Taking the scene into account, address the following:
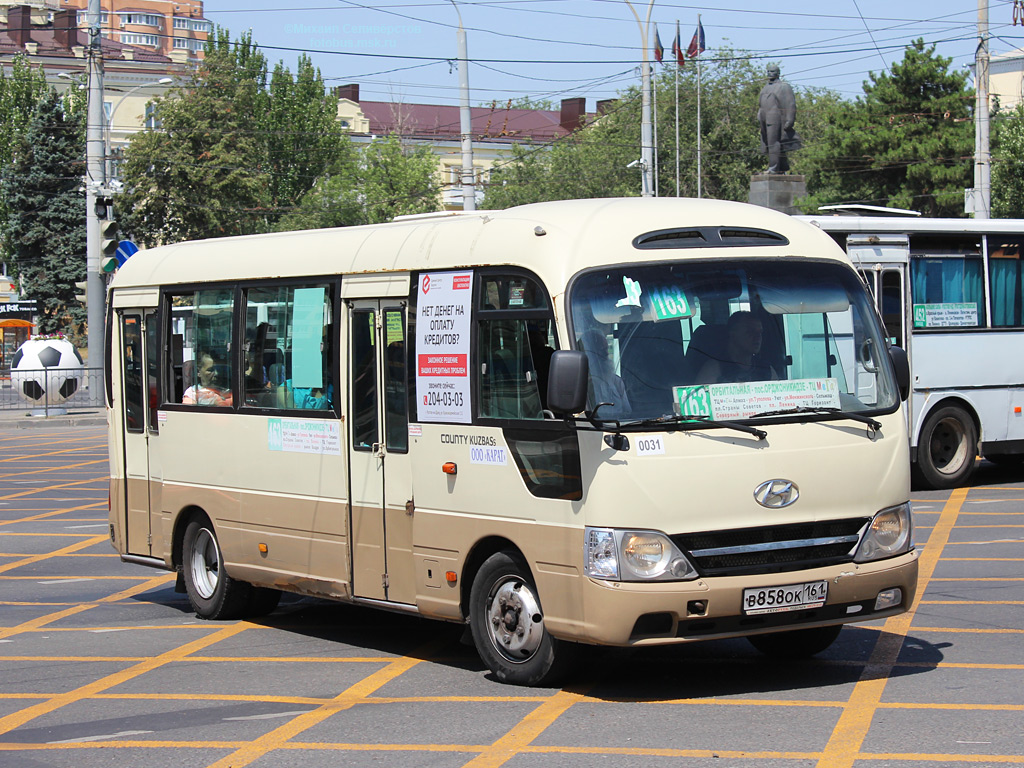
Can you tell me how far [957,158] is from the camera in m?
58.9

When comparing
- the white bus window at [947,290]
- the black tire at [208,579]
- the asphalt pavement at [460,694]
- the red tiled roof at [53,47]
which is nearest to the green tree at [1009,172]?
the white bus window at [947,290]

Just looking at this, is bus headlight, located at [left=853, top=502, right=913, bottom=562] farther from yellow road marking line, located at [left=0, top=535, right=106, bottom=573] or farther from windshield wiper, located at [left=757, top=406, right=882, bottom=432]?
yellow road marking line, located at [left=0, top=535, right=106, bottom=573]

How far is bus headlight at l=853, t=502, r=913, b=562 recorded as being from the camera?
A: 292 inches

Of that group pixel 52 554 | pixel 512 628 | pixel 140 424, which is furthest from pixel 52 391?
pixel 512 628

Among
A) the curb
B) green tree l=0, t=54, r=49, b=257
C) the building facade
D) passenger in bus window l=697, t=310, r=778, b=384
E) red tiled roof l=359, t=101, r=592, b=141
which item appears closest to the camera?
passenger in bus window l=697, t=310, r=778, b=384

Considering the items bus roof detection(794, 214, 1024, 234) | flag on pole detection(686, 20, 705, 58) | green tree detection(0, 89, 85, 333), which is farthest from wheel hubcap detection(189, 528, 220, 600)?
green tree detection(0, 89, 85, 333)

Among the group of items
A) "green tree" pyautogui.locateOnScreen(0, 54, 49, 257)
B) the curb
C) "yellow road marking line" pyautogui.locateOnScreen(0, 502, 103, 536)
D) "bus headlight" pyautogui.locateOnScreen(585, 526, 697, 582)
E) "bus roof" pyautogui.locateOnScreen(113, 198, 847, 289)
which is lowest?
"yellow road marking line" pyautogui.locateOnScreen(0, 502, 103, 536)

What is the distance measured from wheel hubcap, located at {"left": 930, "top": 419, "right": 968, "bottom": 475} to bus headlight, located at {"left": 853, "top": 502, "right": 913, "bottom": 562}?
384 inches

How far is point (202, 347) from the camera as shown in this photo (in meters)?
10.6

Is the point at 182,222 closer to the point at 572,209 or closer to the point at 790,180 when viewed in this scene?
the point at 790,180

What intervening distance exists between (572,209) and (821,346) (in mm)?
1502

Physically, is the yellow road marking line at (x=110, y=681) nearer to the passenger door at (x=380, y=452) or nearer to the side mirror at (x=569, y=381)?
the passenger door at (x=380, y=452)

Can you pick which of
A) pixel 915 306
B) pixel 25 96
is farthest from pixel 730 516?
pixel 25 96

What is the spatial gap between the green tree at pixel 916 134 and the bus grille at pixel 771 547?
52.1m
